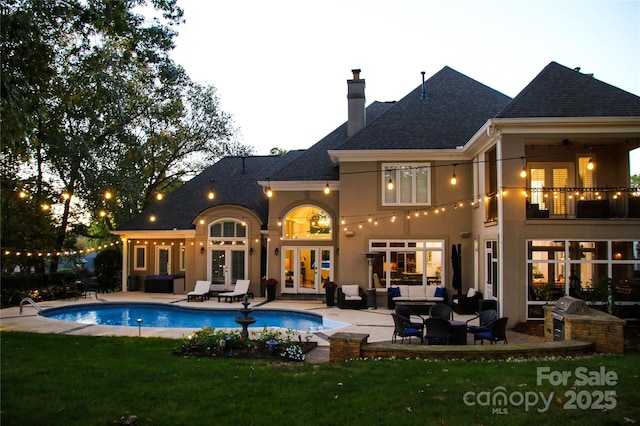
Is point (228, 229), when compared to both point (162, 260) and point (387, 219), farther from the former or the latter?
point (387, 219)

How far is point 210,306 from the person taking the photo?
53.5ft

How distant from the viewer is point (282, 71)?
70.0ft

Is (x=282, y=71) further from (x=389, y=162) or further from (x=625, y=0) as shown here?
(x=625, y=0)

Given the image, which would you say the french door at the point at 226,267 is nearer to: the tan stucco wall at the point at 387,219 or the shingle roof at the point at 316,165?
the shingle roof at the point at 316,165

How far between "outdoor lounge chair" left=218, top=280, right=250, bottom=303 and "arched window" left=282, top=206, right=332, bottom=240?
243 centimetres

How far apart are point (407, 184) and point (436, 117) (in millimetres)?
2900

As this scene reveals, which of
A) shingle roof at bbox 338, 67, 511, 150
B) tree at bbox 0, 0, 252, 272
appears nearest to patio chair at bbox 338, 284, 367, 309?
shingle roof at bbox 338, 67, 511, 150

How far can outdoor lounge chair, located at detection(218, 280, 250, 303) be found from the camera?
17592mm

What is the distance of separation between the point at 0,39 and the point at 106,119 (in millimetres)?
13833

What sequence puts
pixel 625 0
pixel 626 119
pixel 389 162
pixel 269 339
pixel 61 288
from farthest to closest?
pixel 61 288, pixel 389 162, pixel 626 119, pixel 625 0, pixel 269 339

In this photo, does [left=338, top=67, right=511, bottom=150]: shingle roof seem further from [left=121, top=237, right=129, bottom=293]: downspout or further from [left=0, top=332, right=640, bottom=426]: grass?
[left=121, top=237, right=129, bottom=293]: downspout

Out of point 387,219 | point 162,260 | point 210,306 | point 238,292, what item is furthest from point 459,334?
point 162,260

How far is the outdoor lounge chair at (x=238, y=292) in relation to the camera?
17.6 m

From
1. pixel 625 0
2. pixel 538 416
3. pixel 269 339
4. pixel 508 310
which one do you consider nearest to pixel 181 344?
pixel 269 339
